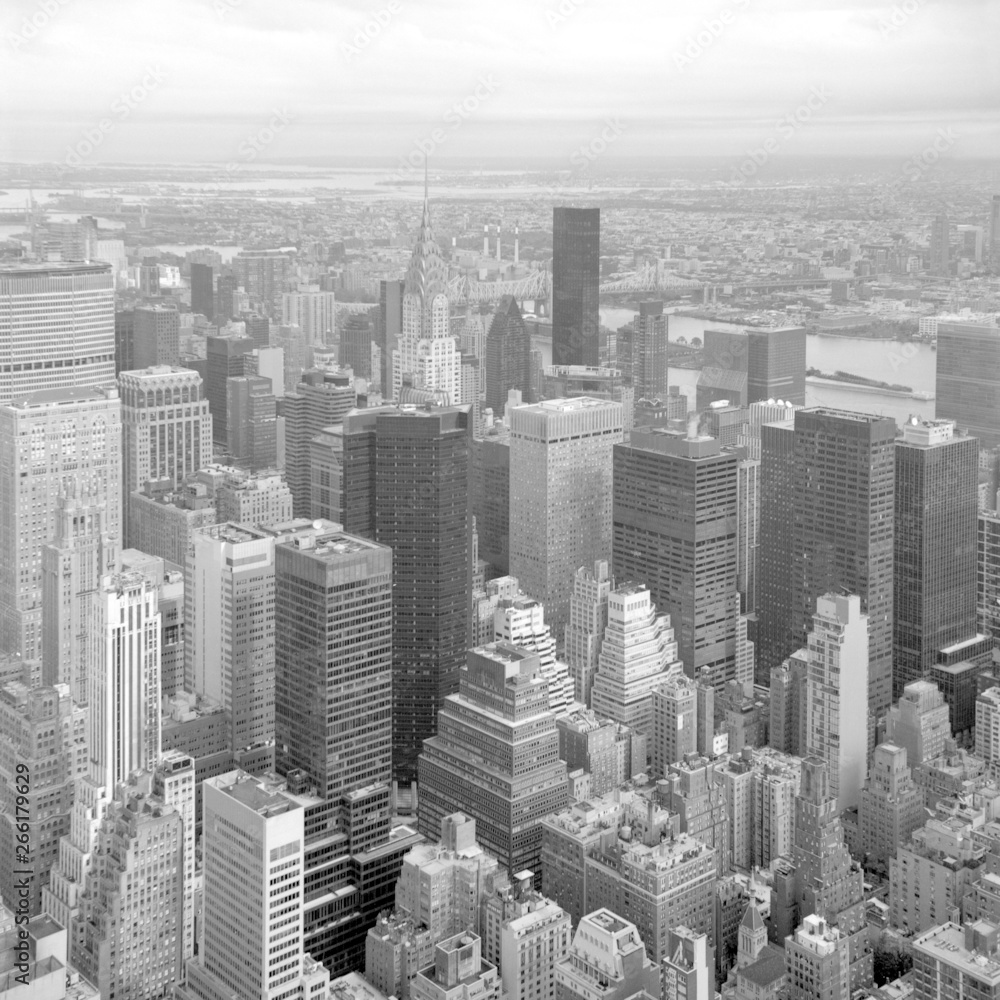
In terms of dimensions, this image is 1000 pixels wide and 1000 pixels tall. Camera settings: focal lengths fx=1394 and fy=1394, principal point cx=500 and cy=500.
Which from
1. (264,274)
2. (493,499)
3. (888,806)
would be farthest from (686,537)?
(264,274)

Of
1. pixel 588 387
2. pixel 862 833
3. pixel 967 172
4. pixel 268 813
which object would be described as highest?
pixel 967 172

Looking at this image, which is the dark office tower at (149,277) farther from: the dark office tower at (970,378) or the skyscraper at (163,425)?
the dark office tower at (970,378)

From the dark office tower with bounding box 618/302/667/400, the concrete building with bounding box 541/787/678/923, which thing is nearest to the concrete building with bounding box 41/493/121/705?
the concrete building with bounding box 541/787/678/923

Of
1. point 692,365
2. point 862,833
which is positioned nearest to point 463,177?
point 692,365

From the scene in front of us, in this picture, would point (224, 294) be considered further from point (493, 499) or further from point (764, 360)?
point (764, 360)

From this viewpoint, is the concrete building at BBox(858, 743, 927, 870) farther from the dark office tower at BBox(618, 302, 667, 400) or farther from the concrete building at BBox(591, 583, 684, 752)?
the dark office tower at BBox(618, 302, 667, 400)

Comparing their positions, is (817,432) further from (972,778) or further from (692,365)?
(972,778)
